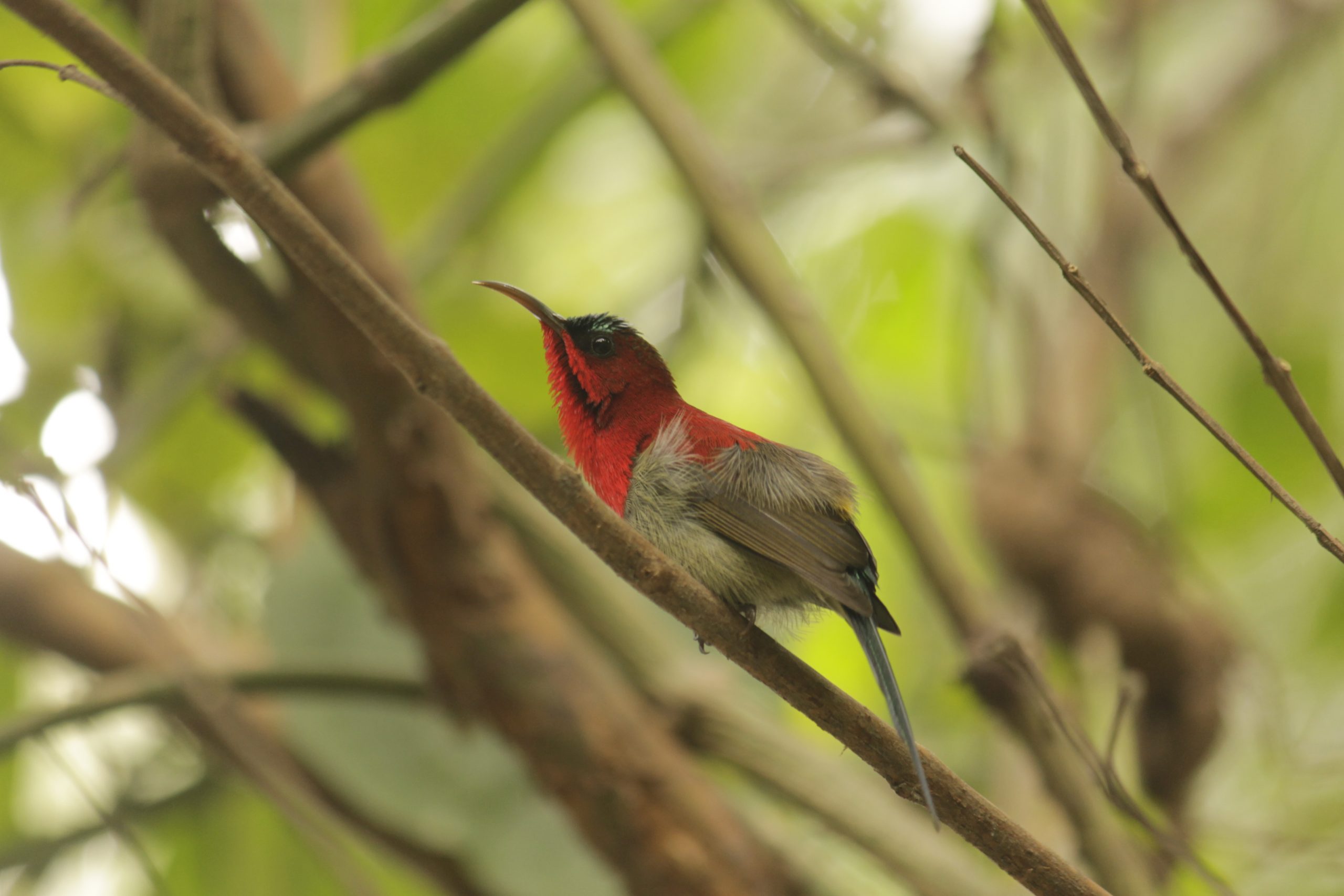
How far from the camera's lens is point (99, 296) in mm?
3742

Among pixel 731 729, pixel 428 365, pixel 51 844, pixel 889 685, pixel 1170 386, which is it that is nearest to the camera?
pixel 428 365

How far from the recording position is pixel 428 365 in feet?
4.18

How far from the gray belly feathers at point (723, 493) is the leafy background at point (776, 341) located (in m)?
0.92

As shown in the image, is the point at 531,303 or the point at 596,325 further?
the point at 596,325

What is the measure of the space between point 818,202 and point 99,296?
2407mm

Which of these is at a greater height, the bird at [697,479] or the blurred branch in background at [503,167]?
the blurred branch in background at [503,167]

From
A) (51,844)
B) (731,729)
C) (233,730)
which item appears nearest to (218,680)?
(233,730)

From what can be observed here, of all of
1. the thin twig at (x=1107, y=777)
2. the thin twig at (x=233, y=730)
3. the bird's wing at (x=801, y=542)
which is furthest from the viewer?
the thin twig at (x=233, y=730)

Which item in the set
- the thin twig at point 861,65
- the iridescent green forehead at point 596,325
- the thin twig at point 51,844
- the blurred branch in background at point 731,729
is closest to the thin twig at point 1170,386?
the iridescent green forehead at point 596,325

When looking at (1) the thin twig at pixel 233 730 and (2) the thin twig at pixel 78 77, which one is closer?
(2) the thin twig at pixel 78 77

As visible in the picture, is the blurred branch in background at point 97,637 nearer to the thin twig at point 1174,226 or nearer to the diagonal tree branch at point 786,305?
the diagonal tree branch at point 786,305

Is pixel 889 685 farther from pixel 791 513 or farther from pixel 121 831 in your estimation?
pixel 121 831

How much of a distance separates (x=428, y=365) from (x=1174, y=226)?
2.85 feet

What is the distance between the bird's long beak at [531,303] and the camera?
167cm
